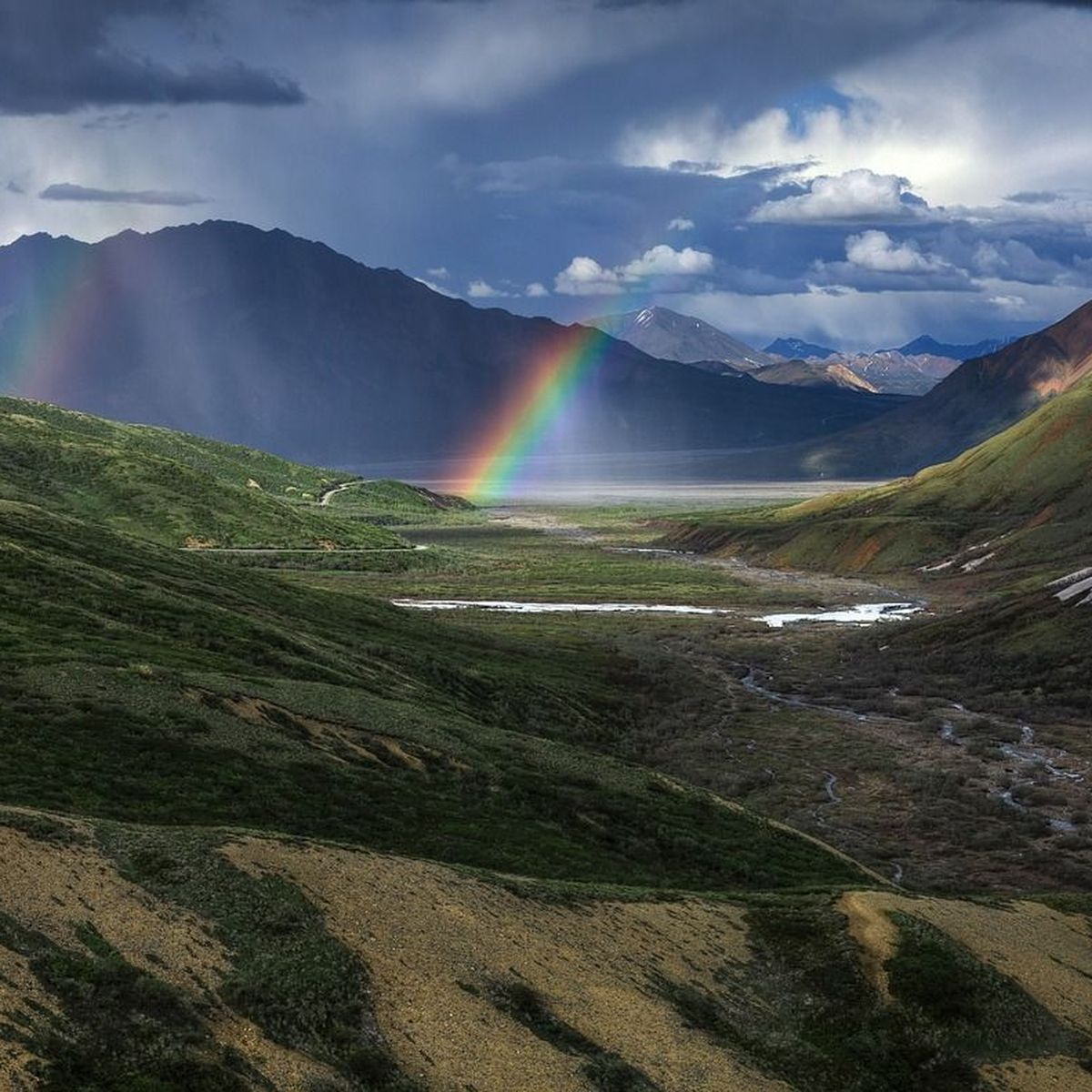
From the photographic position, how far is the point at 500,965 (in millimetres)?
30609

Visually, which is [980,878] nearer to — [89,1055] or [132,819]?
[132,819]

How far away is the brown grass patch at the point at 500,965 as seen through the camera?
1055 inches

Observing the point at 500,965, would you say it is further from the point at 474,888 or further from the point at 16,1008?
the point at 16,1008

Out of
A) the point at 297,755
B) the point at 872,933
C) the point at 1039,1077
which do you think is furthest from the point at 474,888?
the point at 297,755

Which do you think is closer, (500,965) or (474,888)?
(500,965)

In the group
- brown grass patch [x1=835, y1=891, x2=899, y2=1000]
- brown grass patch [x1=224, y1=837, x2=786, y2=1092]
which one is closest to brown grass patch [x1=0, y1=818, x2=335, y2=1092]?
brown grass patch [x1=224, y1=837, x2=786, y2=1092]

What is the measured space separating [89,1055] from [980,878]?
157 ft

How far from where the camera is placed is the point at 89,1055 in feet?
74.7

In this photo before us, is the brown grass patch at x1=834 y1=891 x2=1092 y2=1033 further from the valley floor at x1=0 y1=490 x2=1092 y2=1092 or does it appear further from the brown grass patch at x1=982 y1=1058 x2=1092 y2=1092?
the brown grass patch at x1=982 y1=1058 x2=1092 y2=1092

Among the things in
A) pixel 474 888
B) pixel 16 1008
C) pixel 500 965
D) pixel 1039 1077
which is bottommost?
pixel 1039 1077

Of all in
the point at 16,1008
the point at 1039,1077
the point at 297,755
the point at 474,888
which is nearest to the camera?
the point at 16,1008

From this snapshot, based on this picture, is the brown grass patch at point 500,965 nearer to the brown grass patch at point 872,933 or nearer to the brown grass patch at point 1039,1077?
the brown grass patch at point 872,933

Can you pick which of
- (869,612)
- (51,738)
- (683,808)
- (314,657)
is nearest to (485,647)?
(314,657)

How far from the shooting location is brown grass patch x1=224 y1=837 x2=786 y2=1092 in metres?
26.8
